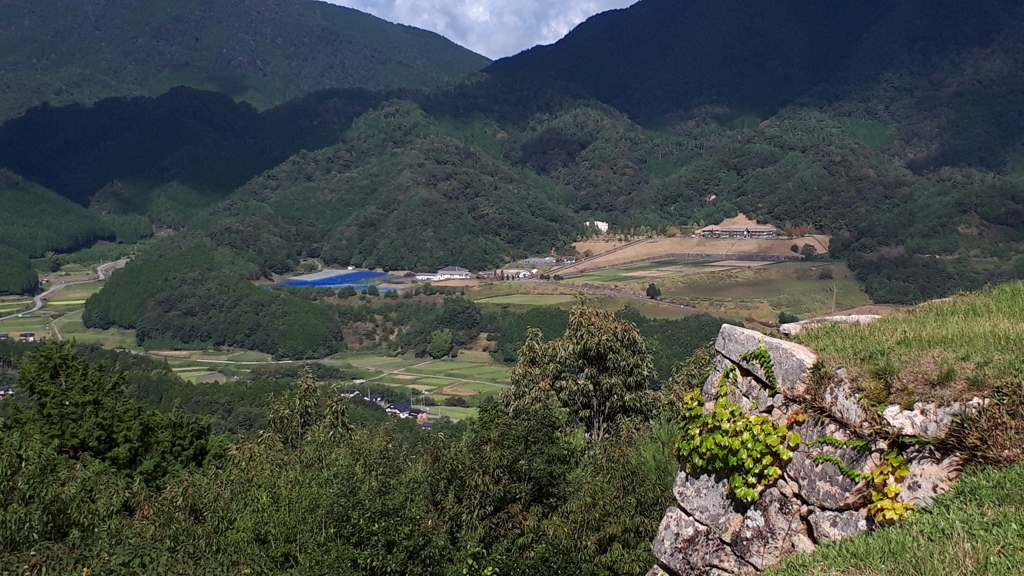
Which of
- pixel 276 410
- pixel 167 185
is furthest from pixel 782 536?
pixel 167 185

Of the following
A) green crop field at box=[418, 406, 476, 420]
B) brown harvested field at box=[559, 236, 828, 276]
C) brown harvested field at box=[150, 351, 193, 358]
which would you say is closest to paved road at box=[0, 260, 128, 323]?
brown harvested field at box=[150, 351, 193, 358]

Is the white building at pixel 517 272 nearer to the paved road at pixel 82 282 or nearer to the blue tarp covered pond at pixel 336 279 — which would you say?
the blue tarp covered pond at pixel 336 279

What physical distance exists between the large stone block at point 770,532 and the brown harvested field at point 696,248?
99.9m

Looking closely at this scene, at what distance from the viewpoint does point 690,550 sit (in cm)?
925

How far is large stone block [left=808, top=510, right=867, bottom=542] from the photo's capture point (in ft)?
26.3

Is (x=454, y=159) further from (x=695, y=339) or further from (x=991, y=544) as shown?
(x=991, y=544)

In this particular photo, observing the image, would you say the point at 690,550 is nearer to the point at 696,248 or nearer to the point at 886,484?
the point at 886,484

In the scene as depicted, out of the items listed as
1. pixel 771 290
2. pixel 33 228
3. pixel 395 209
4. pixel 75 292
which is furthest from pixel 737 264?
pixel 33 228

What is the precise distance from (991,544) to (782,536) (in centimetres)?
203

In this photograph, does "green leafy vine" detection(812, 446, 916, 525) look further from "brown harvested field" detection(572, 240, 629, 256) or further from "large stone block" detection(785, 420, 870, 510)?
"brown harvested field" detection(572, 240, 629, 256)

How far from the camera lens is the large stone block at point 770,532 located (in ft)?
27.8

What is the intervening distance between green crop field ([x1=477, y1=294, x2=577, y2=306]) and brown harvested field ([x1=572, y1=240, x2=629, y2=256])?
100 ft

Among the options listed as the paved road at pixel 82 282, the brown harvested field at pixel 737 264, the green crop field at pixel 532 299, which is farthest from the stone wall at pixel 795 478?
the paved road at pixel 82 282

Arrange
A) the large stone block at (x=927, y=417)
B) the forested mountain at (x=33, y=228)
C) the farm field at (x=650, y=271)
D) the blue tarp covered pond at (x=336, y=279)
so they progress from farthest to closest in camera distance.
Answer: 1. the forested mountain at (x=33, y=228)
2. the blue tarp covered pond at (x=336, y=279)
3. the farm field at (x=650, y=271)
4. the large stone block at (x=927, y=417)
